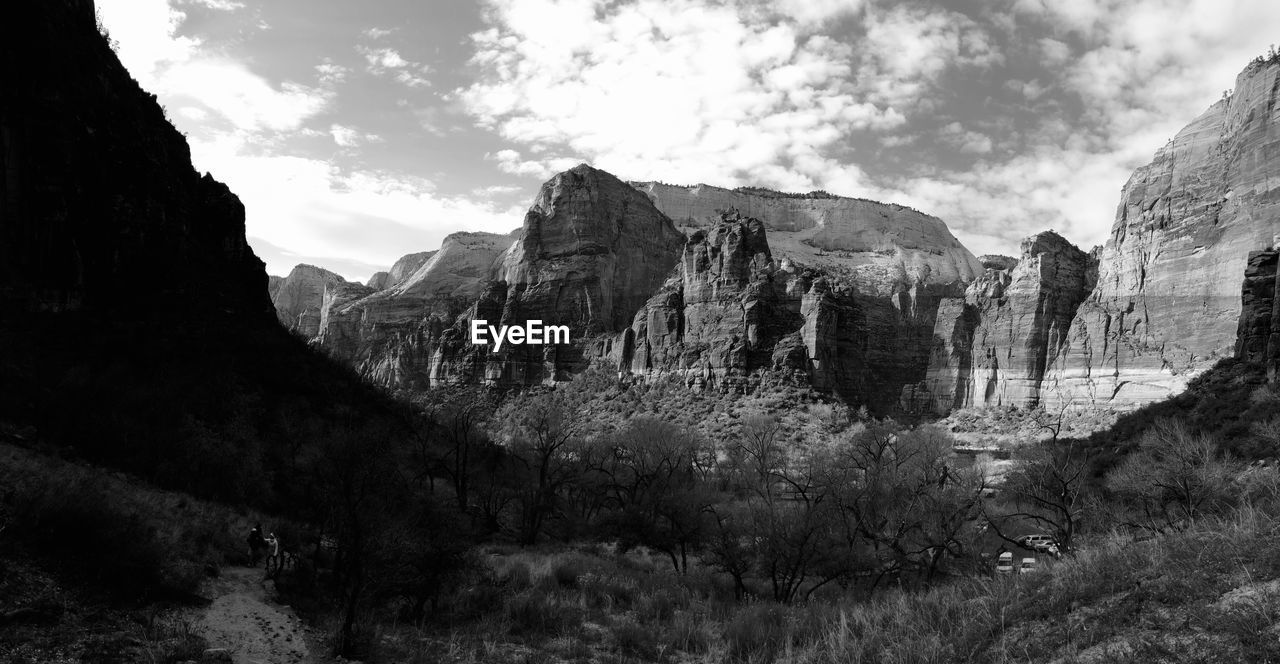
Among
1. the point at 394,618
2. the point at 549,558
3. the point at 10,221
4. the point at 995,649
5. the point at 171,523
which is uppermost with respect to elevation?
the point at 10,221

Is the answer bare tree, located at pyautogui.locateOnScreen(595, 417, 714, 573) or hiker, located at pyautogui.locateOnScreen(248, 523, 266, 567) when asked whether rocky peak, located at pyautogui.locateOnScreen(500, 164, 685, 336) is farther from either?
hiker, located at pyautogui.locateOnScreen(248, 523, 266, 567)

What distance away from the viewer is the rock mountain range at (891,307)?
75625 millimetres

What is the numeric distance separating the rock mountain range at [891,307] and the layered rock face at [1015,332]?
0.30 metres

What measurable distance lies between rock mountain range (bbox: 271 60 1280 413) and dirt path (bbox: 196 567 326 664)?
178 feet

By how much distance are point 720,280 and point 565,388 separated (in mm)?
29098

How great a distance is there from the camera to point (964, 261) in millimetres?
180375

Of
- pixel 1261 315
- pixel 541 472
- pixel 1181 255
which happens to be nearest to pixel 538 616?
pixel 541 472

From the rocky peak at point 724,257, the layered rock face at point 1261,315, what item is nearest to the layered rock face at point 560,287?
the rocky peak at point 724,257

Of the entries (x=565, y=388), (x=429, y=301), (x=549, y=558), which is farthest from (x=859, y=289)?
(x=549, y=558)

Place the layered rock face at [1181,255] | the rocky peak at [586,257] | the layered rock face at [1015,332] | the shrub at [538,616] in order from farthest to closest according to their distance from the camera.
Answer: the rocky peak at [586,257] < the layered rock face at [1015,332] < the layered rock face at [1181,255] < the shrub at [538,616]

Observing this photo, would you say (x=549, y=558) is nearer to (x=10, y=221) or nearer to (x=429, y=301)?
(x=10, y=221)

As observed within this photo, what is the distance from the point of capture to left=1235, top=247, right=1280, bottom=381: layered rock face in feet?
135

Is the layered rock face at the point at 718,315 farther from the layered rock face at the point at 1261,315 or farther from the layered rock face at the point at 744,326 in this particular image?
the layered rock face at the point at 1261,315

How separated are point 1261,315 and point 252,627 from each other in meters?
58.7
